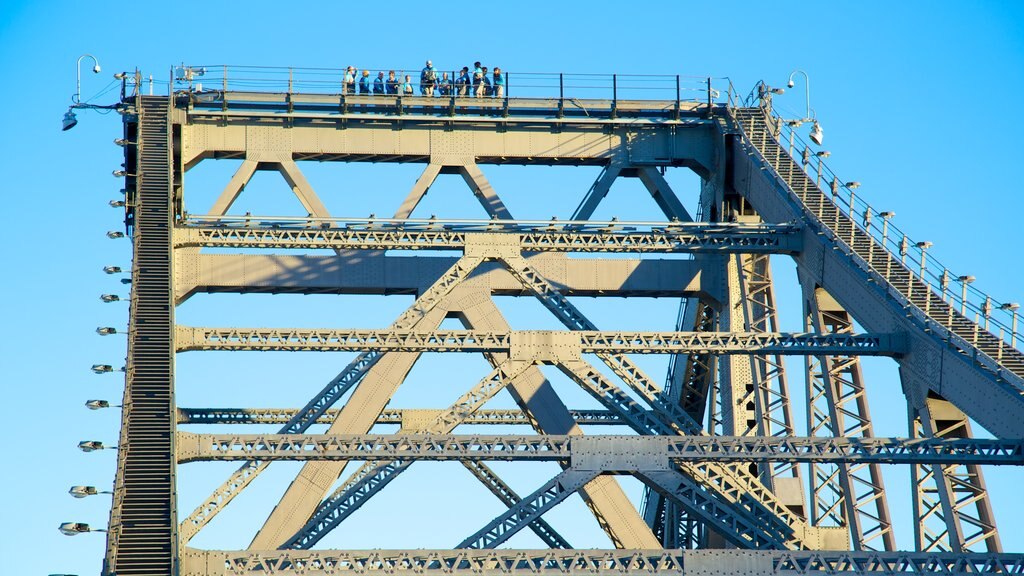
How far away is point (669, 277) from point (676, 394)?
5.66 metres

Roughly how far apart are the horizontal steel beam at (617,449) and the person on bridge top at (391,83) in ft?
54.4

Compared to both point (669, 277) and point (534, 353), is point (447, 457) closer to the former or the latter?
point (534, 353)

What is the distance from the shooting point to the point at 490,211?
5884 centimetres

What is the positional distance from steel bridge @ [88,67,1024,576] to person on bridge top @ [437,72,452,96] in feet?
1.95

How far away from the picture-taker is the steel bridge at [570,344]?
150 feet

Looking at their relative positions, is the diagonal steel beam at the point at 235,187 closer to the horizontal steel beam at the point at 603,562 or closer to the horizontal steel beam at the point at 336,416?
the horizontal steel beam at the point at 336,416

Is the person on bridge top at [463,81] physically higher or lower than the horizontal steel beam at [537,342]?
higher

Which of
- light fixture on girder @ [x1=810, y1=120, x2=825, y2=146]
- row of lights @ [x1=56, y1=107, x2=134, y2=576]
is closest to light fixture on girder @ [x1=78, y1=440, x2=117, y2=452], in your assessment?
row of lights @ [x1=56, y1=107, x2=134, y2=576]

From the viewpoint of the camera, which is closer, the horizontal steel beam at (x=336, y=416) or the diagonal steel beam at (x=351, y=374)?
the diagonal steel beam at (x=351, y=374)

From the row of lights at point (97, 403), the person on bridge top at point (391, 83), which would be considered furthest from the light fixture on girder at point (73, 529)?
the person on bridge top at point (391, 83)

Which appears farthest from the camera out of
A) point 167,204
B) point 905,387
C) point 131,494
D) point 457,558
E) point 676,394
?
point 676,394

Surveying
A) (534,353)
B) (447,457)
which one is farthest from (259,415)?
(447,457)

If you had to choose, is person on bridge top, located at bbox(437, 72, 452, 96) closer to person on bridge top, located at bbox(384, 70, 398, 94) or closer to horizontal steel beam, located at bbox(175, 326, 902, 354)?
person on bridge top, located at bbox(384, 70, 398, 94)

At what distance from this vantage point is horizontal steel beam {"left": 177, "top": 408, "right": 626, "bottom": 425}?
191 feet
